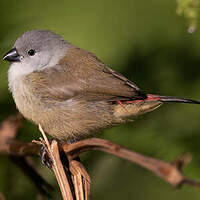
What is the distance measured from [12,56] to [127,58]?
0.87 metres

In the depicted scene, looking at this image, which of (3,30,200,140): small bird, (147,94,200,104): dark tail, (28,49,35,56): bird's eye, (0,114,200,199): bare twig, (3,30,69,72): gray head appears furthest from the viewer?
(28,49,35,56): bird's eye

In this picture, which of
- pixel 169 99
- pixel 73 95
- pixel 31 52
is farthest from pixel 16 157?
pixel 31 52

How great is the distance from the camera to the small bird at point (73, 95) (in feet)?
7.34

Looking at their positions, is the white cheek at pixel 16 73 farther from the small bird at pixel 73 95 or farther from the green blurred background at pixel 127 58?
the green blurred background at pixel 127 58

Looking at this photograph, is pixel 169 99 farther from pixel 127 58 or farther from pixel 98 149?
pixel 98 149

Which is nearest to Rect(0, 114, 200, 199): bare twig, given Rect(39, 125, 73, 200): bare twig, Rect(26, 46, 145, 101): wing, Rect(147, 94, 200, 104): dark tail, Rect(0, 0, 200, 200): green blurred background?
Rect(39, 125, 73, 200): bare twig

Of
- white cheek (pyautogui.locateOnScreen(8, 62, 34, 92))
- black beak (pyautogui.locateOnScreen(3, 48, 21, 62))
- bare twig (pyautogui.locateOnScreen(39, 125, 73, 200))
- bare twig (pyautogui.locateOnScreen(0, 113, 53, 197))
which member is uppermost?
black beak (pyautogui.locateOnScreen(3, 48, 21, 62))

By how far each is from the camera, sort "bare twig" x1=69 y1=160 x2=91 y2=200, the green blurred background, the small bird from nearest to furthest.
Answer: "bare twig" x1=69 y1=160 x2=91 y2=200 < the green blurred background < the small bird

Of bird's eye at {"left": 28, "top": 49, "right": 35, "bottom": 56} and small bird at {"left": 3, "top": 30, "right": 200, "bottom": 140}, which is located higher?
bird's eye at {"left": 28, "top": 49, "right": 35, "bottom": 56}

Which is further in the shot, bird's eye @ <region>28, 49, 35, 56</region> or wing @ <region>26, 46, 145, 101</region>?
bird's eye @ <region>28, 49, 35, 56</region>

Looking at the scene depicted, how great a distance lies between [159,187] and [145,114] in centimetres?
42

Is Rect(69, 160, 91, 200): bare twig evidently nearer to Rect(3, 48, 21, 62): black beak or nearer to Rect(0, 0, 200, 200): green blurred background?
Rect(0, 0, 200, 200): green blurred background

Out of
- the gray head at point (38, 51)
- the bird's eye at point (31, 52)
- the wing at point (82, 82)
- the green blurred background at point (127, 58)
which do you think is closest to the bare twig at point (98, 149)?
the green blurred background at point (127, 58)

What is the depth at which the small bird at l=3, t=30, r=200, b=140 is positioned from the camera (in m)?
2.24
